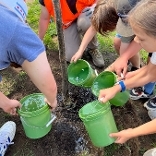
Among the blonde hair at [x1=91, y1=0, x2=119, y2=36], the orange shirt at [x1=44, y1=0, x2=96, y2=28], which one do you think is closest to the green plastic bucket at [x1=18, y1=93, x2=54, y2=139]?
the blonde hair at [x1=91, y1=0, x2=119, y2=36]

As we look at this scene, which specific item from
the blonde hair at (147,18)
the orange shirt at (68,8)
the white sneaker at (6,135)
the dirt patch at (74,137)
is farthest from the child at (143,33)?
the orange shirt at (68,8)

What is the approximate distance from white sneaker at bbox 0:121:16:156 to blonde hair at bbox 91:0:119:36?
1046mm

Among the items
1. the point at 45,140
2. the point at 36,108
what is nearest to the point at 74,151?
the point at 45,140

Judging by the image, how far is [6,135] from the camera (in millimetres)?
2389

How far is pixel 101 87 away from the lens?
2371mm

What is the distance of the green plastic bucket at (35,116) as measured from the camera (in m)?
2.10

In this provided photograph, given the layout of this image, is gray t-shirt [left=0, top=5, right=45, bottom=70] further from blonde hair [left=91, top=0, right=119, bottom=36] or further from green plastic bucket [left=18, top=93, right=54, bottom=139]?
blonde hair [left=91, top=0, right=119, bottom=36]

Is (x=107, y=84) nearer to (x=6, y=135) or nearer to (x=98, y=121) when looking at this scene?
(x=98, y=121)

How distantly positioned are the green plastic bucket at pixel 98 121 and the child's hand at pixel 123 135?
0.05m

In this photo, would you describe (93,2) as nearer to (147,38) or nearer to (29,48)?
(147,38)

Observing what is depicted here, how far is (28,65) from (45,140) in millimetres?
855

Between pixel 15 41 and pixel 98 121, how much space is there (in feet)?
2.38

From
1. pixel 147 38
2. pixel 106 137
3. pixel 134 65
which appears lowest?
pixel 134 65

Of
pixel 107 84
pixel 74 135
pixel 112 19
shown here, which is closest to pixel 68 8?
pixel 112 19
